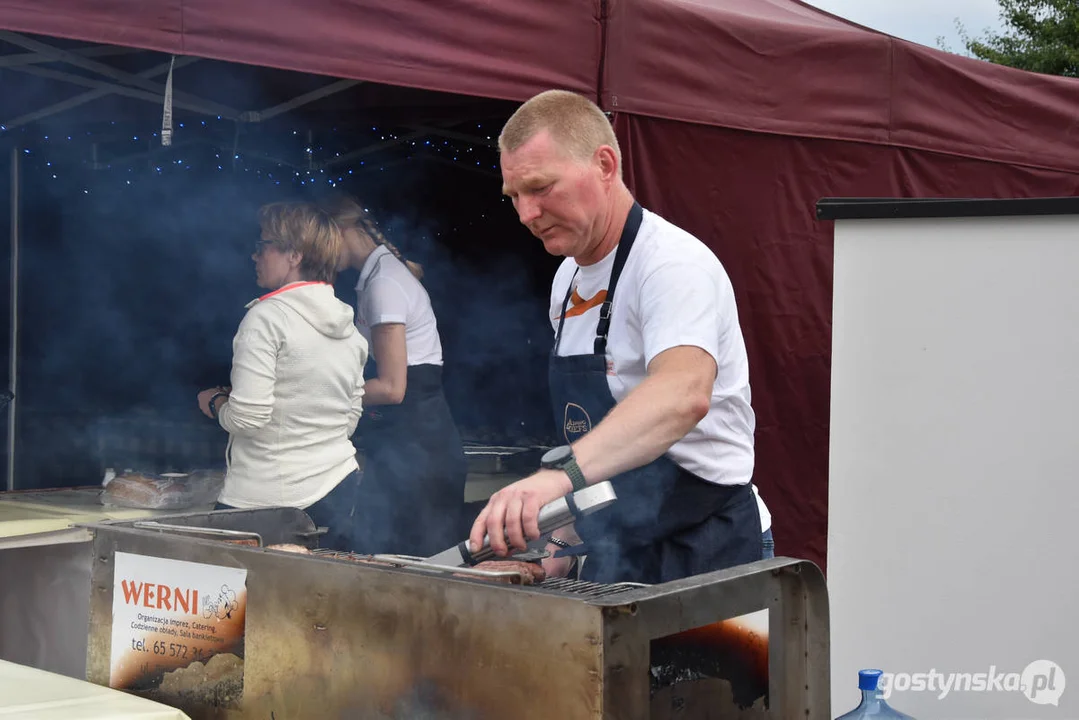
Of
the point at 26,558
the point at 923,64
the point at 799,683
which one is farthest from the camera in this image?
the point at 923,64

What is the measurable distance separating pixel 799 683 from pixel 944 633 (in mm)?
1063

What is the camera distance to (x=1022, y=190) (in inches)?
183

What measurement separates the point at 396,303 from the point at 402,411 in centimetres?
40

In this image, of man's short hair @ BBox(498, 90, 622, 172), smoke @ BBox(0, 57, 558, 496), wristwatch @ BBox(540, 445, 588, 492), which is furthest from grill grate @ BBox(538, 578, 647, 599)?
smoke @ BBox(0, 57, 558, 496)

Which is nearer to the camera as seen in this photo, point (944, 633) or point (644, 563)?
point (644, 563)

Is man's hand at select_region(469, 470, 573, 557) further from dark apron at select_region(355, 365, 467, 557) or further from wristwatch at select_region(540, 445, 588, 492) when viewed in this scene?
dark apron at select_region(355, 365, 467, 557)

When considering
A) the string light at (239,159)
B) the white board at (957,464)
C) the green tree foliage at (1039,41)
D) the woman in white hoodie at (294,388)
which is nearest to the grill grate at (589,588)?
the white board at (957,464)

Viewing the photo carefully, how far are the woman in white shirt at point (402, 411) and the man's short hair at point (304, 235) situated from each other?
383 millimetres

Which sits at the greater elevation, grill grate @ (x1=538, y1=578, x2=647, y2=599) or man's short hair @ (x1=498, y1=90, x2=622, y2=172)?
man's short hair @ (x1=498, y1=90, x2=622, y2=172)

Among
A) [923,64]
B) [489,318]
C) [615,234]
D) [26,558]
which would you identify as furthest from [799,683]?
[489,318]

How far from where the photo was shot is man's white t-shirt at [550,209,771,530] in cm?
174

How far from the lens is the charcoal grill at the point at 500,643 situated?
3.91 ft

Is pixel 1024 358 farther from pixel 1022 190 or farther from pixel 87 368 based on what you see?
pixel 87 368

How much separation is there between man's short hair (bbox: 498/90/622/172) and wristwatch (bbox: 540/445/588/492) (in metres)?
0.52
